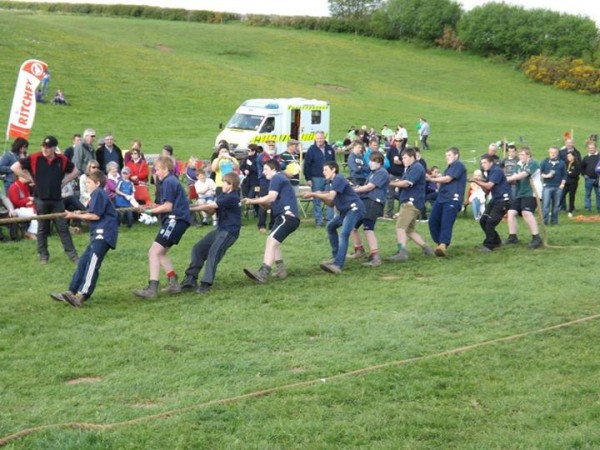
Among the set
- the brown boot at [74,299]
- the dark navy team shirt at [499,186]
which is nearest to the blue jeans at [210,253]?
the brown boot at [74,299]

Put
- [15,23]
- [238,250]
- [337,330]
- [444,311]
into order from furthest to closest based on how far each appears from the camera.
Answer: [15,23], [238,250], [444,311], [337,330]

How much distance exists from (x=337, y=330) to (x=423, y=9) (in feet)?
270

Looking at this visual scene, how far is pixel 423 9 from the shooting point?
295 ft

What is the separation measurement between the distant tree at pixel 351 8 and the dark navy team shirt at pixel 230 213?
89.0 metres

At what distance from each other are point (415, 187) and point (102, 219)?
592cm

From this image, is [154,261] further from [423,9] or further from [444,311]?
[423,9]

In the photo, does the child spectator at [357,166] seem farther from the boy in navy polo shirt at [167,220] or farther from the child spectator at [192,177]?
the boy in navy polo shirt at [167,220]

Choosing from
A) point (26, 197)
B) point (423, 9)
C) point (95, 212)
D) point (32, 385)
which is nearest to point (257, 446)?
point (32, 385)

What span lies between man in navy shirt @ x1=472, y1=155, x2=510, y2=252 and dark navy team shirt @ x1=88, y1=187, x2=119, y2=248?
7274mm

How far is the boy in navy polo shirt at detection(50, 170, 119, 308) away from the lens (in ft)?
40.5

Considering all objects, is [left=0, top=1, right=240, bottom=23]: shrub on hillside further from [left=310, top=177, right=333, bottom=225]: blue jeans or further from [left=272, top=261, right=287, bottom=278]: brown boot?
[left=272, top=261, right=287, bottom=278]: brown boot

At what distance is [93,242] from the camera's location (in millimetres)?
12477

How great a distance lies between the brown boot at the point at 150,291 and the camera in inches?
512

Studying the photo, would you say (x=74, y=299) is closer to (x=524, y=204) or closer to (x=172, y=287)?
(x=172, y=287)
